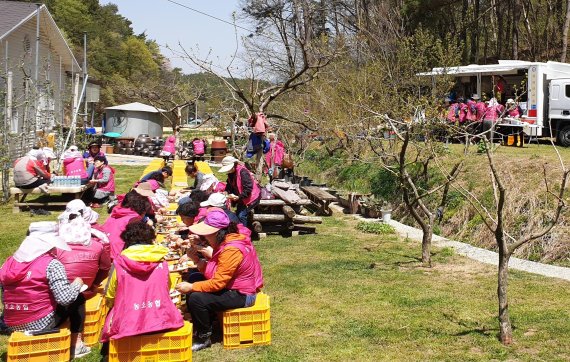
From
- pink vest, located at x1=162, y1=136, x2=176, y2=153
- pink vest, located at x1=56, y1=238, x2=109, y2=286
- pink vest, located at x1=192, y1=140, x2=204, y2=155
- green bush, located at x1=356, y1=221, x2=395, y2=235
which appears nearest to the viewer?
pink vest, located at x1=56, y1=238, x2=109, y2=286

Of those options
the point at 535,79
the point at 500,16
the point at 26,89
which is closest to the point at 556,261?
the point at 535,79

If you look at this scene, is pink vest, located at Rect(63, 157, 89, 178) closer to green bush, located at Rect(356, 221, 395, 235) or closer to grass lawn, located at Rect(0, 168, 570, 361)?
grass lawn, located at Rect(0, 168, 570, 361)

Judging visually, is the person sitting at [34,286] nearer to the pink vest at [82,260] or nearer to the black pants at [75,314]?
the black pants at [75,314]

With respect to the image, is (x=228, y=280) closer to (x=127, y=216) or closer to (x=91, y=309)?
(x=91, y=309)

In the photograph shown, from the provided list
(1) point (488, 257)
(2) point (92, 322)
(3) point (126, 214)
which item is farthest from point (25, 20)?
(2) point (92, 322)

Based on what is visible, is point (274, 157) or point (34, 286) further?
point (274, 157)

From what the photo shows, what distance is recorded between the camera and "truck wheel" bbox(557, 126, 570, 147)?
730 inches

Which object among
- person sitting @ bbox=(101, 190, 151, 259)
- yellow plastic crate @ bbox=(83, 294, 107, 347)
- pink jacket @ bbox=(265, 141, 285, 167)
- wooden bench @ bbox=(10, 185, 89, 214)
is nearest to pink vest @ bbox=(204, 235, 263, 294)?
yellow plastic crate @ bbox=(83, 294, 107, 347)

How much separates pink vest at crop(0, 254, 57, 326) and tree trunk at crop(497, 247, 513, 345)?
13.2ft

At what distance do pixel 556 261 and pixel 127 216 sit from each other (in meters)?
6.53

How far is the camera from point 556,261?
382 inches

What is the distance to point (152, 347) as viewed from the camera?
5090 millimetres

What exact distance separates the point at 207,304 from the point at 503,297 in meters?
2.74

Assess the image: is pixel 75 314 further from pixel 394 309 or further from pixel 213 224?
pixel 394 309
